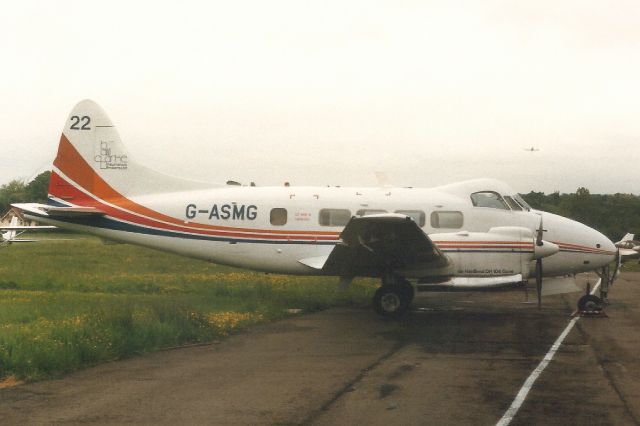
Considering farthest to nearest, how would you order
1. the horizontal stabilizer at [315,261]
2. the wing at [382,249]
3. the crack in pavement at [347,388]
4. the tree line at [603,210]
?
the tree line at [603,210]
the horizontal stabilizer at [315,261]
the wing at [382,249]
the crack in pavement at [347,388]

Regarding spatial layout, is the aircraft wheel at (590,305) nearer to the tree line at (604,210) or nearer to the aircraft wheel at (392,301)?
the aircraft wheel at (392,301)

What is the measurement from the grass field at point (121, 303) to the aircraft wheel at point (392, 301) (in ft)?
5.22

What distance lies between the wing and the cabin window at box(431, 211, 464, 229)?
197cm

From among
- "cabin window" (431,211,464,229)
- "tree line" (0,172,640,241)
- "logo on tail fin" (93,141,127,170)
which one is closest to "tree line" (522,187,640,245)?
"tree line" (0,172,640,241)

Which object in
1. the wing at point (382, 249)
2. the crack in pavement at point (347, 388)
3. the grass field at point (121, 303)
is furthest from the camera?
the wing at point (382, 249)

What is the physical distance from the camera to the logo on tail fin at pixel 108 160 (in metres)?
18.8

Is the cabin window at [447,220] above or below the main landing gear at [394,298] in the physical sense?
above

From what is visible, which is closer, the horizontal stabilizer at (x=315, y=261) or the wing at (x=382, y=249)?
the wing at (x=382, y=249)

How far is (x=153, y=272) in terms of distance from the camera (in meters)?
26.5

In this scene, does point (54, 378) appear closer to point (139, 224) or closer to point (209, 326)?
point (209, 326)

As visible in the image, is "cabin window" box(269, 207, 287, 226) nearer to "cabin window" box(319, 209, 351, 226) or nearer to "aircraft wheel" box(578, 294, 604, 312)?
"cabin window" box(319, 209, 351, 226)

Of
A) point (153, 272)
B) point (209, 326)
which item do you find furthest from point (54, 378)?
point (153, 272)

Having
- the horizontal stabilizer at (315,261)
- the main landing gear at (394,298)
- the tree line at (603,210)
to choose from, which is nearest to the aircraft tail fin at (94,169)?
the horizontal stabilizer at (315,261)

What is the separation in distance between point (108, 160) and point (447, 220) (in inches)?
349
